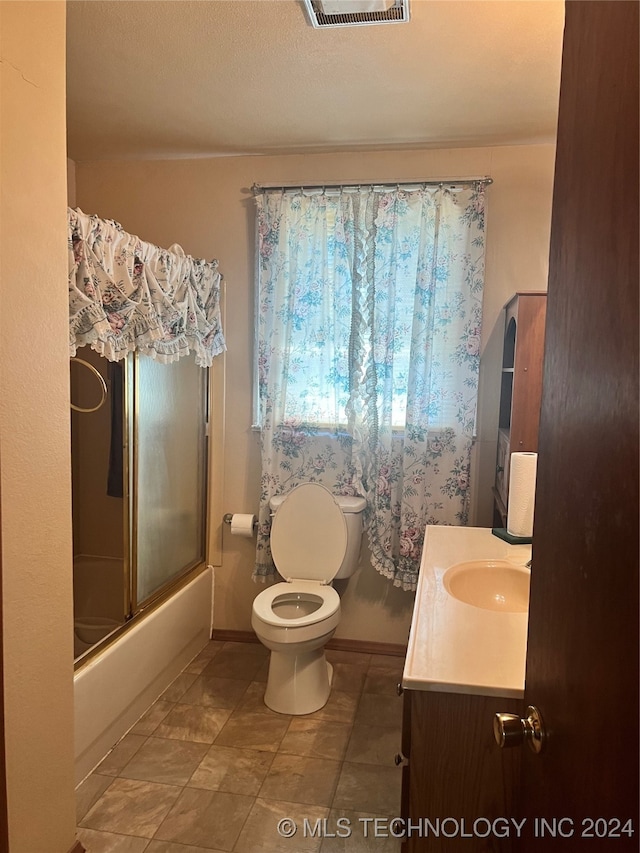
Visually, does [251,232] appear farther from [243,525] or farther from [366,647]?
[366,647]

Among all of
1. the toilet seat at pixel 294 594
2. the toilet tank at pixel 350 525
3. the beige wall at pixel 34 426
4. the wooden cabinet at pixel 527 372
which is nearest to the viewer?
the beige wall at pixel 34 426

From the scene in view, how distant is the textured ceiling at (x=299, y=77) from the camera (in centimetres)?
188

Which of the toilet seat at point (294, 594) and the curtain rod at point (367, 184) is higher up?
the curtain rod at point (367, 184)

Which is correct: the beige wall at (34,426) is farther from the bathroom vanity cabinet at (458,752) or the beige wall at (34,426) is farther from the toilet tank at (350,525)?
the toilet tank at (350,525)

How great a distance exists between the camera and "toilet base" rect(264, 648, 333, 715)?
259cm

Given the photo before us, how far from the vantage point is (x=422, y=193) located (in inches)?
111

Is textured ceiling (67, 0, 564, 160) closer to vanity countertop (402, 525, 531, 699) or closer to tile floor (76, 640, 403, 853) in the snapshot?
vanity countertop (402, 525, 531, 699)

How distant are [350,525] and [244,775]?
3.77ft

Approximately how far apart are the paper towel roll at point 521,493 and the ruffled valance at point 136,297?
147cm

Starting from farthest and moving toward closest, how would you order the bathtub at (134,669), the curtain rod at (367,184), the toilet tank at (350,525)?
the toilet tank at (350,525) < the curtain rod at (367,184) < the bathtub at (134,669)

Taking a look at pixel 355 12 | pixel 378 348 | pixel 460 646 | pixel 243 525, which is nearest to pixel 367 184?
pixel 378 348

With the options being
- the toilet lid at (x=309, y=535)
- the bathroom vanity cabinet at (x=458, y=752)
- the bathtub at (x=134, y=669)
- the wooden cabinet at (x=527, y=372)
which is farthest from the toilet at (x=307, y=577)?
the bathroom vanity cabinet at (x=458, y=752)

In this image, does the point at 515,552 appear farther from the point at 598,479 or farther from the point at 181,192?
the point at 181,192

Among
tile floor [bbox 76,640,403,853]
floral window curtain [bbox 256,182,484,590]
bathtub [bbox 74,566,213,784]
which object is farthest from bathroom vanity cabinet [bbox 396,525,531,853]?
floral window curtain [bbox 256,182,484,590]
